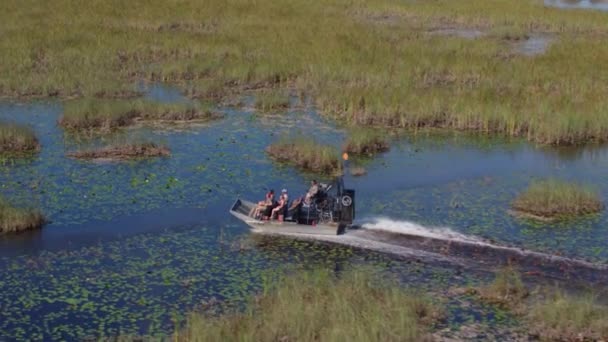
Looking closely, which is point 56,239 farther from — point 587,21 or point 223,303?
point 587,21

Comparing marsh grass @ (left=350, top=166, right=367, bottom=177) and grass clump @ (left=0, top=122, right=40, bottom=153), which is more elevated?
grass clump @ (left=0, top=122, right=40, bottom=153)

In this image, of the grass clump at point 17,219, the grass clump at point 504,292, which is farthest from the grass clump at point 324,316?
the grass clump at point 17,219

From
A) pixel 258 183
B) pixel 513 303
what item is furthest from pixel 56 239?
pixel 513 303

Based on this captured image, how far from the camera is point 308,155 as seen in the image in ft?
81.3

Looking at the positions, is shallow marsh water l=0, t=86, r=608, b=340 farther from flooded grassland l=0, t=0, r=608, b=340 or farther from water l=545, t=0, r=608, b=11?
water l=545, t=0, r=608, b=11

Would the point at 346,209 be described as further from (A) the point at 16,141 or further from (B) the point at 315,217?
(A) the point at 16,141

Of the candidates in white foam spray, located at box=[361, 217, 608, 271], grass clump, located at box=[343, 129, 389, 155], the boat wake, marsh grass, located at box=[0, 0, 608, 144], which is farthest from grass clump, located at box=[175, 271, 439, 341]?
marsh grass, located at box=[0, 0, 608, 144]

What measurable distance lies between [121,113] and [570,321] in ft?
61.1

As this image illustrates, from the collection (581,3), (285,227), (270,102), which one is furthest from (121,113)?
(581,3)

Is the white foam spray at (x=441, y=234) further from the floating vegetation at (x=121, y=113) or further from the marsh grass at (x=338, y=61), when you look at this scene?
the floating vegetation at (x=121, y=113)

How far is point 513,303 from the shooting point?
51.2ft

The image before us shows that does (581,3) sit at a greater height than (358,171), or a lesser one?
greater

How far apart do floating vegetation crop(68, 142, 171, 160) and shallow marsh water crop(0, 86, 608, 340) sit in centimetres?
45

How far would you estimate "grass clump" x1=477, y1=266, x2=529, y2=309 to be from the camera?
619 inches
